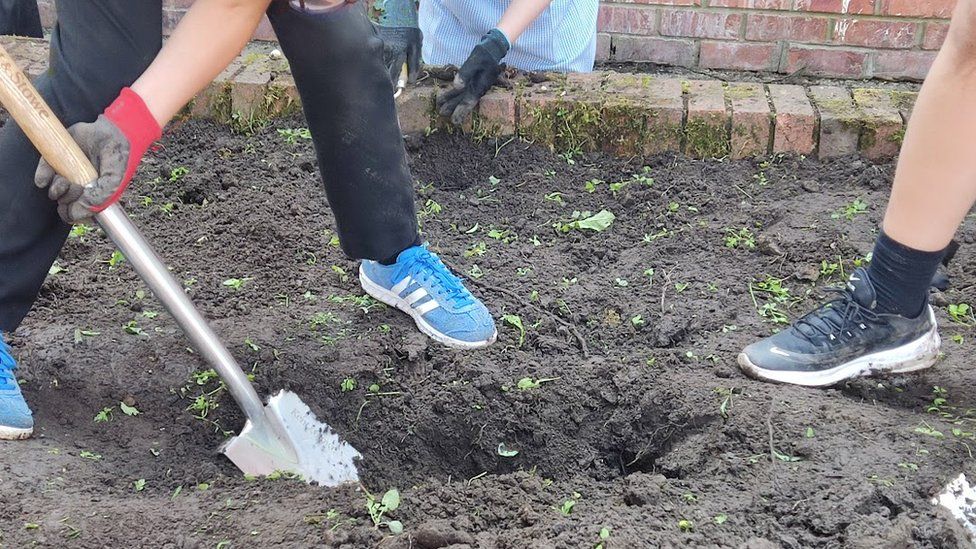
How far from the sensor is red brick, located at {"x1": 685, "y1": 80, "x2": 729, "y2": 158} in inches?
117

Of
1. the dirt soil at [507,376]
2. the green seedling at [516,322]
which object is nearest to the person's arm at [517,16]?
the dirt soil at [507,376]

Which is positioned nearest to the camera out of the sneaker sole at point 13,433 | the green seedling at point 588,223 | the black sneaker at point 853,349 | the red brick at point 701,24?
the sneaker sole at point 13,433

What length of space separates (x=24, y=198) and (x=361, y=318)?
84 cm

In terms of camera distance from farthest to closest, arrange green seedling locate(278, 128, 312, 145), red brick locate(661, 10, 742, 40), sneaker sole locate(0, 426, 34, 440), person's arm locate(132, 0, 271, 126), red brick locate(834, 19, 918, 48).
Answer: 1. red brick locate(661, 10, 742, 40)
2. red brick locate(834, 19, 918, 48)
3. green seedling locate(278, 128, 312, 145)
4. sneaker sole locate(0, 426, 34, 440)
5. person's arm locate(132, 0, 271, 126)

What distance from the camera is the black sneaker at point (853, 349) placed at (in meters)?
1.99

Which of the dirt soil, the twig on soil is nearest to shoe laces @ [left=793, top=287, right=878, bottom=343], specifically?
the dirt soil

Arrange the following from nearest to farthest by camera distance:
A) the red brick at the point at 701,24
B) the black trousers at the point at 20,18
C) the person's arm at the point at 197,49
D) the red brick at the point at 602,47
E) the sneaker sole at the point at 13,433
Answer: the person's arm at the point at 197,49, the sneaker sole at the point at 13,433, the black trousers at the point at 20,18, the red brick at the point at 701,24, the red brick at the point at 602,47

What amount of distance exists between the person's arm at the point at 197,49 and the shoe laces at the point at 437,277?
801 millimetres

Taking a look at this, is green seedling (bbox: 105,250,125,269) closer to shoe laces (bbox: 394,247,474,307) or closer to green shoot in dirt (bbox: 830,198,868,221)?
shoe laces (bbox: 394,247,474,307)

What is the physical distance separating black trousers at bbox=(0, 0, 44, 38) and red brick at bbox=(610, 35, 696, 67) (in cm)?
250

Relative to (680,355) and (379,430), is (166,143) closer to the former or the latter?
(379,430)

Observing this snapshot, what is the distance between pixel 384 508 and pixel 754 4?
2988 mm

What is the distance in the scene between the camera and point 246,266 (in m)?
2.54

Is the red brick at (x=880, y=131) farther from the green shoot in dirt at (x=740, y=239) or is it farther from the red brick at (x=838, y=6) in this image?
the red brick at (x=838, y=6)
